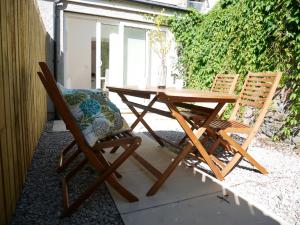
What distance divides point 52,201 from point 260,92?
89.1 inches

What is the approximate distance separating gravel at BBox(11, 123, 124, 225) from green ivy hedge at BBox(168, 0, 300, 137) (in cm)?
301

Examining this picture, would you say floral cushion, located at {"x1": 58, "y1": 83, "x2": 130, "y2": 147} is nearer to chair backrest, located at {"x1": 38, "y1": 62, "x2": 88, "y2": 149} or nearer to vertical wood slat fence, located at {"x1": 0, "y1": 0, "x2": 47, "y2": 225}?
chair backrest, located at {"x1": 38, "y1": 62, "x2": 88, "y2": 149}

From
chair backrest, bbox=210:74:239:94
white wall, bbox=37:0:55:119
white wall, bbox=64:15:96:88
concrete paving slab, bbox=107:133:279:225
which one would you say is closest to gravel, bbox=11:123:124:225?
concrete paving slab, bbox=107:133:279:225

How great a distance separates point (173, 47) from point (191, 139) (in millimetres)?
5331

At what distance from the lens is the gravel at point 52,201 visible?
176cm

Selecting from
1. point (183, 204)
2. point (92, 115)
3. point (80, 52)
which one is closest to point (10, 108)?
point (92, 115)

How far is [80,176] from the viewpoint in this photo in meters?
2.48

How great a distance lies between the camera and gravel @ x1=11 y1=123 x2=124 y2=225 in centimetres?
176

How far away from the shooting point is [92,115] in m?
2.02

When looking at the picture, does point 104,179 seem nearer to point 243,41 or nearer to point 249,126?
point 249,126

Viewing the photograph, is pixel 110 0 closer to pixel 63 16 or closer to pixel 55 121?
pixel 63 16

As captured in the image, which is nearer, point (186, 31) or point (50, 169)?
point (50, 169)

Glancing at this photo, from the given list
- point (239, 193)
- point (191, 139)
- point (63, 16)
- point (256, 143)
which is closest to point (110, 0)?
point (63, 16)

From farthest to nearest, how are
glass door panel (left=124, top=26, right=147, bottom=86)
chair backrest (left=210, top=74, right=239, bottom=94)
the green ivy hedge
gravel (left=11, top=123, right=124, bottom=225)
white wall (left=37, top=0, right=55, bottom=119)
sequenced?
glass door panel (left=124, top=26, right=147, bottom=86)
white wall (left=37, top=0, right=55, bottom=119)
the green ivy hedge
chair backrest (left=210, top=74, right=239, bottom=94)
gravel (left=11, top=123, right=124, bottom=225)
